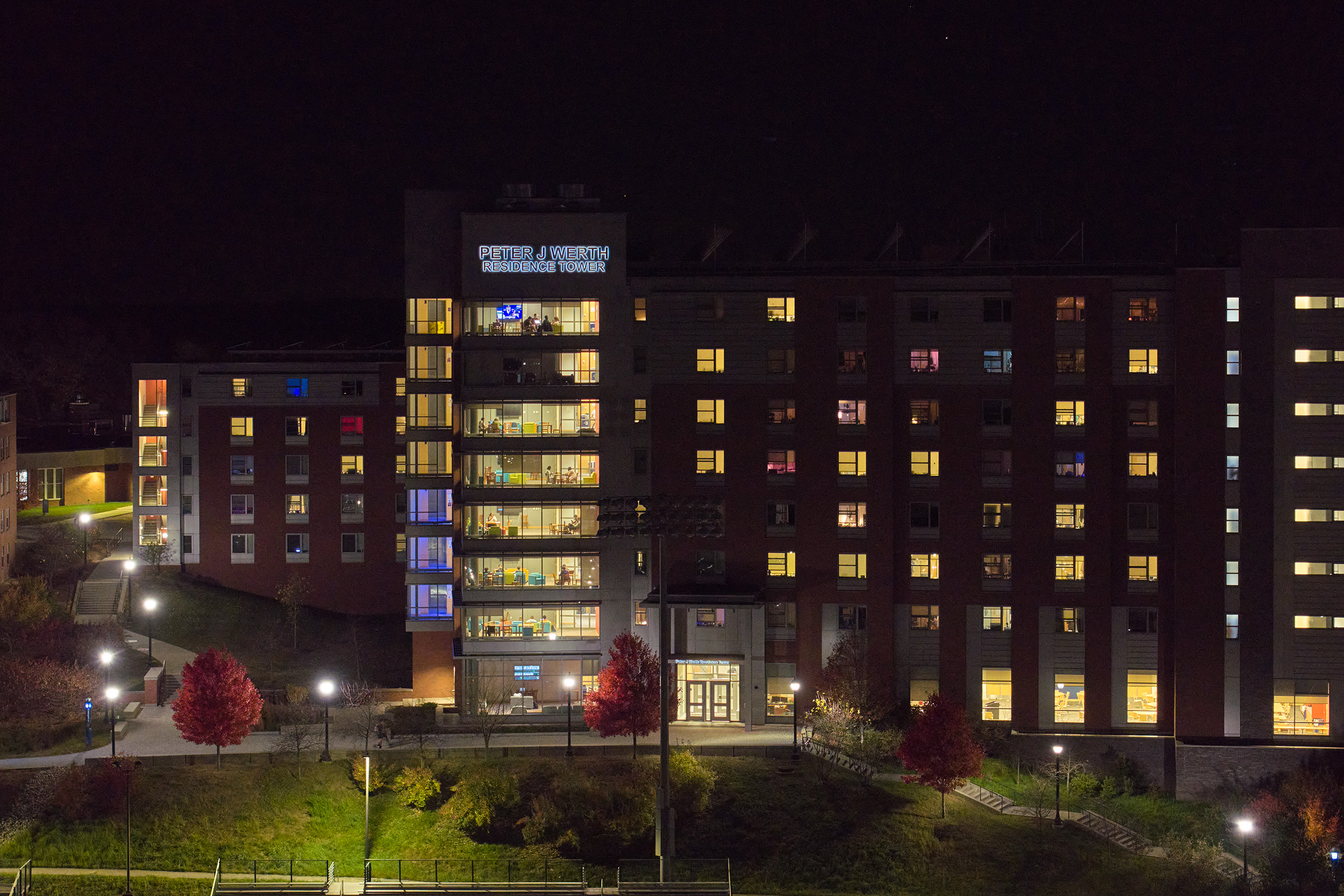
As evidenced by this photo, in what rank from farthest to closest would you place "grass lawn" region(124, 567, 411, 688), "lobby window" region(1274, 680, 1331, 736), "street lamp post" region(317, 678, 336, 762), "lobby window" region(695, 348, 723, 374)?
"grass lawn" region(124, 567, 411, 688) < "lobby window" region(695, 348, 723, 374) < "lobby window" region(1274, 680, 1331, 736) < "street lamp post" region(317, 678, 336, 762)

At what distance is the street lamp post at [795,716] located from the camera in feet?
207

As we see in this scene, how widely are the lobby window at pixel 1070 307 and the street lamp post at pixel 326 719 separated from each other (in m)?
42.5

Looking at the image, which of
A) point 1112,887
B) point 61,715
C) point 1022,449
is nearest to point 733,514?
point 1022,449

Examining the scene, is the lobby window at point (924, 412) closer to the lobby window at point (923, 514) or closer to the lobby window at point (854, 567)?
the lobby window at point (923, 514)

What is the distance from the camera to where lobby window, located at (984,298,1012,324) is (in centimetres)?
6944

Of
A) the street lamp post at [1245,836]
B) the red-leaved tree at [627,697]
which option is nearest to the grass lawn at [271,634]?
the red-leaved tree at [627,697]

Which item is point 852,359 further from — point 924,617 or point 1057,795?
point 1057,795

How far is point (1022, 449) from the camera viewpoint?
69375 millimetres

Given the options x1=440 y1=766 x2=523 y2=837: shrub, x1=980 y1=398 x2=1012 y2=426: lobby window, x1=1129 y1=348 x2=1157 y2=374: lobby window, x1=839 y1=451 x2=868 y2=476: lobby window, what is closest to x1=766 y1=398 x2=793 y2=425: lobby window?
x1=839 y1=451 x2=868 y2=476: lobby window

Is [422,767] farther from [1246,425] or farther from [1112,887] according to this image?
[1246,425]

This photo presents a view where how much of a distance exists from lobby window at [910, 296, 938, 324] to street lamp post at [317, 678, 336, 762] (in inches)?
1427

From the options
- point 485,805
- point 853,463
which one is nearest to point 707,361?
point 853,463

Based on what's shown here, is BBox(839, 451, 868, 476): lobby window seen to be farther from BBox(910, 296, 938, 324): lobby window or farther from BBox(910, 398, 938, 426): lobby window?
BBox(910, 296, 938, 324): lobby window

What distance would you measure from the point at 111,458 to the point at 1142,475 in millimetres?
83676
